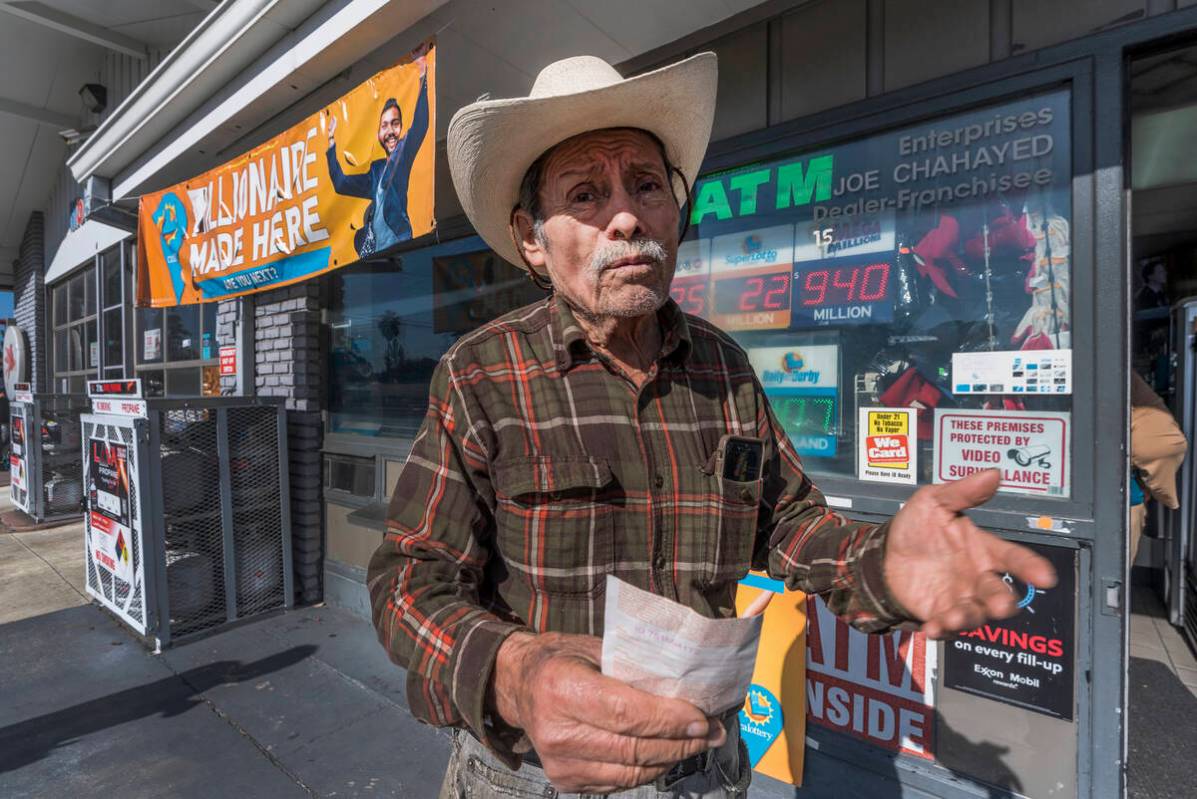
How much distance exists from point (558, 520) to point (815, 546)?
0.57 m

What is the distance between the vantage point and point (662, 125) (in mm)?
1482

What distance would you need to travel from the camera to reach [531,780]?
122cm

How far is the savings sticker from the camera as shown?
2.39m

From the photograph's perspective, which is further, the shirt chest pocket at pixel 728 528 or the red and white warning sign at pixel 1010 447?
the red and white warning sign at pixel 1010 447

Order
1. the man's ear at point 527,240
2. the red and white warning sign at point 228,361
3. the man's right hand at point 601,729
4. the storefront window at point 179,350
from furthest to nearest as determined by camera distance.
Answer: the storefront window at point 179,350, the red and white warning sign at point 228,361, the man's ear at point 527,240, the man's right hand at point 601,729

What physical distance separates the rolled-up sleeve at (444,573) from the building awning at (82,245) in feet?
26.0

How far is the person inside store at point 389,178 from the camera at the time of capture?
2.67 m

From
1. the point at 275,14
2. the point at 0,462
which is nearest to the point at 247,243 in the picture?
the point at 275,14

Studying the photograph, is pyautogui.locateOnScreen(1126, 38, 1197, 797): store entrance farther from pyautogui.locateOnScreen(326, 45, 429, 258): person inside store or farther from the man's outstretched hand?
pyautogui.locateOnScreen(326, 45, 429, 258): person inside store

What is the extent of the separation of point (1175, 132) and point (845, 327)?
2392mm

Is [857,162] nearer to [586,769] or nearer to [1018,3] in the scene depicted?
A: [1018,3]

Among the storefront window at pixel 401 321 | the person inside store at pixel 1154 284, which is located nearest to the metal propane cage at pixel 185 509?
the storefront window at pixel 401 321

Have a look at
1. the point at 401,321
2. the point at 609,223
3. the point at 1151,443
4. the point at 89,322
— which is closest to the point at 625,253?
the point at 609,223

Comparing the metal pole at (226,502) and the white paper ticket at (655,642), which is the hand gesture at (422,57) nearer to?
the white paper ticket at (655,642)
